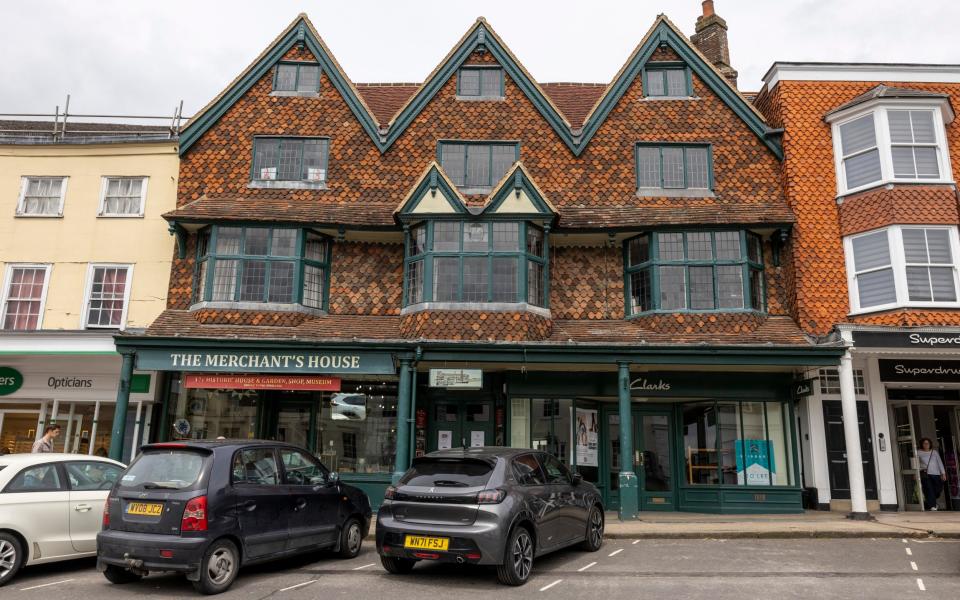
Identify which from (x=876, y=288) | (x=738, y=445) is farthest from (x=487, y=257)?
(x=876, y=288)

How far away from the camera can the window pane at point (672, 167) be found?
17156 mm

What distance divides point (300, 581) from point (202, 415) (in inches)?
357

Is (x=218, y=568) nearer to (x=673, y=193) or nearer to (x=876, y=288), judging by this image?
(x=673, y=193)

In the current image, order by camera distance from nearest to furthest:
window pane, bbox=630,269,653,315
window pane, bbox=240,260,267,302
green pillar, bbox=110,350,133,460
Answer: green pillar, bbox=110,350,133,460, window pane, bbox=240,260,267,302, window pane, bbox=630,269,653,315

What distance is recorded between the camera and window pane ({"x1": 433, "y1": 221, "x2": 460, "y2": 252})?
15.5 metres

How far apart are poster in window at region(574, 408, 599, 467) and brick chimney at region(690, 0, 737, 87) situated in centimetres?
1224

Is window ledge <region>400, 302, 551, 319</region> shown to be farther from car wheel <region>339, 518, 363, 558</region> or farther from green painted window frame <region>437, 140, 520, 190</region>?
car wheel <region>339, 518, 363, 558</region>

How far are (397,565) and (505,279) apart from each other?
7838 millimetres

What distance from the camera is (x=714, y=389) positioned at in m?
15.6

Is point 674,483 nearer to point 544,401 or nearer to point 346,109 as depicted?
point 544,401

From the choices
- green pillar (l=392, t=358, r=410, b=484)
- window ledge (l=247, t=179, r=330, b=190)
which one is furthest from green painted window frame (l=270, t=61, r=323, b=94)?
green pillar (l=392, t=358, r=410, b=484)

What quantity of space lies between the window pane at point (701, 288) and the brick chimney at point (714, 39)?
8.59 m

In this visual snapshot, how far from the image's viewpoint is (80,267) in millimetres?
16844

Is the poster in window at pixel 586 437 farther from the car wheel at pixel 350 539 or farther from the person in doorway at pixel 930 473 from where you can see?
the person in doorway at pixel 930 473
